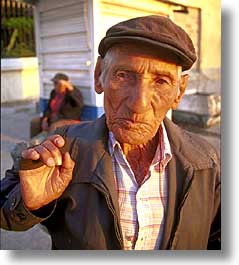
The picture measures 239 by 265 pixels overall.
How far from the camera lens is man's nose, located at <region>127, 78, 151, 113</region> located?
23.7 inches

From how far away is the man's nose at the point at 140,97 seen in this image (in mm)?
603

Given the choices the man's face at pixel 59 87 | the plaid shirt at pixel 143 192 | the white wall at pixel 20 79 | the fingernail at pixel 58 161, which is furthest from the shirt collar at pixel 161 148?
the white wall at pixel 20 79

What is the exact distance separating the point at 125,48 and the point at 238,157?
0.39 meters

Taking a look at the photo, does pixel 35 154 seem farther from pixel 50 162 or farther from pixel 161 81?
pixel 161 81

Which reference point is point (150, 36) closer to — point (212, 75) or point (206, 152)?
point (206, 152)

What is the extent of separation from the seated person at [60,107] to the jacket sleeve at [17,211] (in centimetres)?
22

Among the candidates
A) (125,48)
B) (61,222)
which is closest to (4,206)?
(61,222)

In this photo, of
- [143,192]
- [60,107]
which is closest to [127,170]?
[143,192]

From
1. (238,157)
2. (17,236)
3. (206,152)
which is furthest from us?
(17,236)

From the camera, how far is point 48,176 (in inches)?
23.6

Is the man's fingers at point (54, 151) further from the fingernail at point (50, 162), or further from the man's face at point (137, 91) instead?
the man's face at point (137, 91)

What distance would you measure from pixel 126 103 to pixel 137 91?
3 centimetres

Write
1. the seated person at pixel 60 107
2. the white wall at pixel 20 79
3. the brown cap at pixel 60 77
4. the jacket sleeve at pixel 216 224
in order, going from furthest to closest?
the white wall at pixel 20 79 → the brown cap at pixel 60 77 → the seated person at pixel 60 107 → the jacket sleeve at pixel 216 224

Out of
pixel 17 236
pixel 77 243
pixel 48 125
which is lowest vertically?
pixel 17 236
